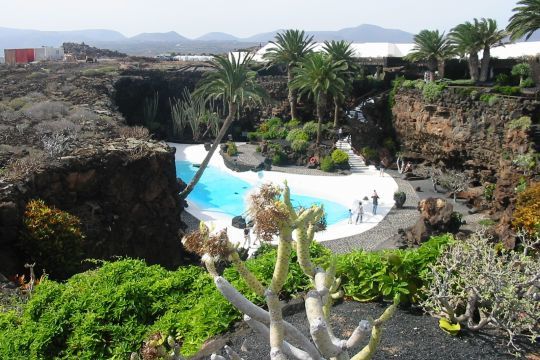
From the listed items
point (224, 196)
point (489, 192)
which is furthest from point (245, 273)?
point (224, 196)

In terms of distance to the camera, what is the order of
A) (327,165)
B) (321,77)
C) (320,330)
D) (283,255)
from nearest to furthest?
(320,330)
(283,255)
(327,165)
(321,77)

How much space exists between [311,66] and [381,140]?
21.2ft

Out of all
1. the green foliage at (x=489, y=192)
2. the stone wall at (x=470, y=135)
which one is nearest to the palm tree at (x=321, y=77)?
the stone wall at (x=470, y=135)

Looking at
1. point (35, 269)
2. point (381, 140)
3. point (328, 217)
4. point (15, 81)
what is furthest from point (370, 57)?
point (35, 269)

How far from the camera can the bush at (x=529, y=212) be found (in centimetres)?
1508

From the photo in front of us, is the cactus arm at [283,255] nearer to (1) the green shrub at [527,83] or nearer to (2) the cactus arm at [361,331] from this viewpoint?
(2) the cactus arm at [361,331]

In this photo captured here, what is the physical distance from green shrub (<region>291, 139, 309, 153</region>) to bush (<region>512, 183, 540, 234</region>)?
Answer: 16.7 metres

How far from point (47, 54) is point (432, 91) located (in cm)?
4826

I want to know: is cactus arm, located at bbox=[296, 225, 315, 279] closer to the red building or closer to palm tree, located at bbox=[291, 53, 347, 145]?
palm tree, located at bbox=[291, 53, 347, 145]

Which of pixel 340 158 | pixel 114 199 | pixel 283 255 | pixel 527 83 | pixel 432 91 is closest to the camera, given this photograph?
pixel 283 255

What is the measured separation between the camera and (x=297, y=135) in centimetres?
3369

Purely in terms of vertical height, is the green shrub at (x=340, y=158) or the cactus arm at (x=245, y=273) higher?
the cactus arm at (x=245, y=273)

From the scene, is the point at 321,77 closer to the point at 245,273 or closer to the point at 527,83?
the point at 527,83

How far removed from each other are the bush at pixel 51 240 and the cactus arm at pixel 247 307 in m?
8.82
